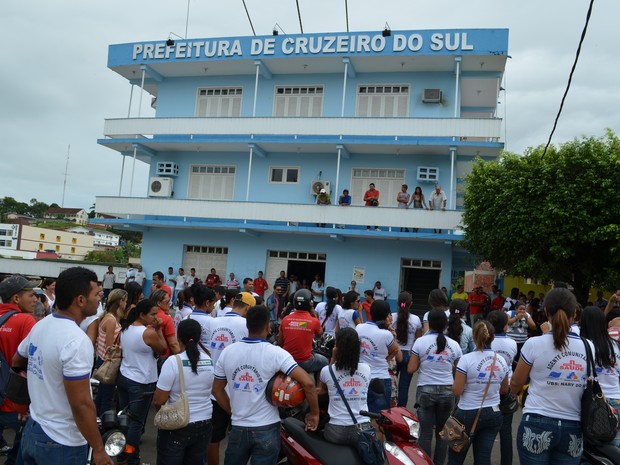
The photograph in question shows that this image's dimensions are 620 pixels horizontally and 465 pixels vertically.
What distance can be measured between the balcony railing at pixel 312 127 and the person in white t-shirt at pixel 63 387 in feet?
55.2

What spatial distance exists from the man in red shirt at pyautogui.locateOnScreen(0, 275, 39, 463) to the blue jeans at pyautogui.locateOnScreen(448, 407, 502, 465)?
13.1 feet

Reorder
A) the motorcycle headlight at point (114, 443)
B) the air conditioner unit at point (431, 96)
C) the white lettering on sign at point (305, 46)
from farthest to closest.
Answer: the air conditioner unit at point (431, 96) < the white lettering on sign at point (305, 46) < the motorcycle headlight at point (114, 443)

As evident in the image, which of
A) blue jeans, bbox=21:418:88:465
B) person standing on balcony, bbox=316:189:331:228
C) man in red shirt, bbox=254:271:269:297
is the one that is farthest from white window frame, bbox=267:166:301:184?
blue jeans, bbox=21:418:88:465

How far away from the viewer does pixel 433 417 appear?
591 cm

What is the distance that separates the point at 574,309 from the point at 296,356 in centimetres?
334

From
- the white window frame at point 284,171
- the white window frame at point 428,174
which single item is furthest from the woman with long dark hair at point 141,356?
the white window frame at point 284,171

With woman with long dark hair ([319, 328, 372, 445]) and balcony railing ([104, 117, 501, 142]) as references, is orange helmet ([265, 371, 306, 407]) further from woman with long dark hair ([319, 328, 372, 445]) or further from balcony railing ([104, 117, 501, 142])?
balcony railing ([104, 117, 501, 142])

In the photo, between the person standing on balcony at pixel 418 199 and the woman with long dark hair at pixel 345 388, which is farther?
the person standing on balcony at pixel 418 199

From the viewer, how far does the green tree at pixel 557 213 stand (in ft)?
44.2

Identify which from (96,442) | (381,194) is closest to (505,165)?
(381,194)

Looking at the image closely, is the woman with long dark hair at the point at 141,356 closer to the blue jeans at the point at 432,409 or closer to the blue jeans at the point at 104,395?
the blue jeans at the point at 104,395

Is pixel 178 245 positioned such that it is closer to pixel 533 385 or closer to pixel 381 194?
pixel 381 194

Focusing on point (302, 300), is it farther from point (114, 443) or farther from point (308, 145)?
point (308, 145)

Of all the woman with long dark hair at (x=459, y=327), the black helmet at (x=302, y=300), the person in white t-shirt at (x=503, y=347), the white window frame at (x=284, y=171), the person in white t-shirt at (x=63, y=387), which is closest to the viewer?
the person in white t-shirt at (x=63, y=387)
